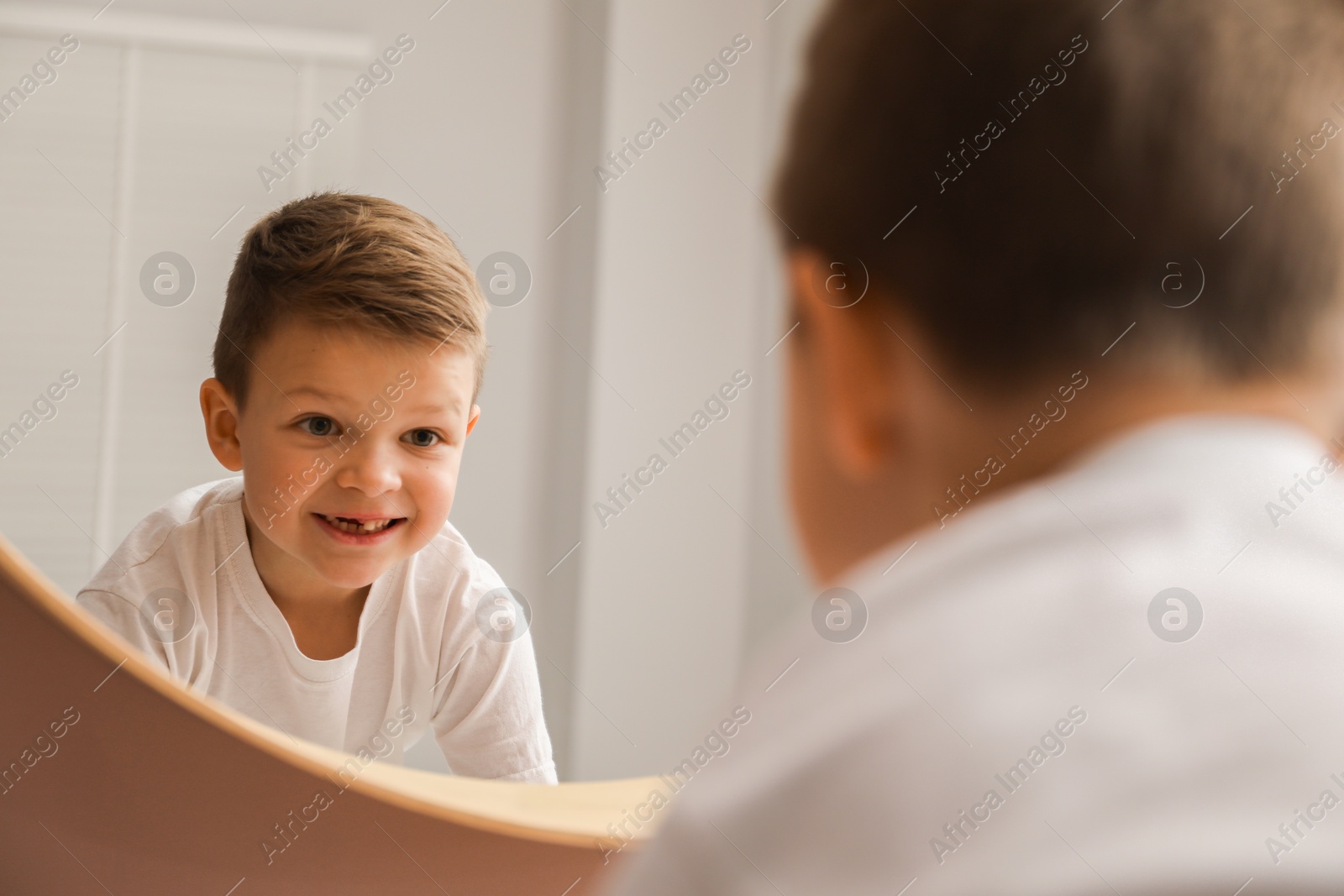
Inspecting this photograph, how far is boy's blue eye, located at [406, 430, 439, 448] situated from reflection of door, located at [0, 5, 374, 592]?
1039mm

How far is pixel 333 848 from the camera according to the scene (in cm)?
25

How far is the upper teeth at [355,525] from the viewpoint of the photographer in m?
0.63

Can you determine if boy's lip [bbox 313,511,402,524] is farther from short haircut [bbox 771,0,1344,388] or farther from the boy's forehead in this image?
short haircut [bbox 771,0,1344,388]

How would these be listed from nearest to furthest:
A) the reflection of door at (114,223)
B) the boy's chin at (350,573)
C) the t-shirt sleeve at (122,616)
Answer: the t-shirt sleeve at (122,616) < the boy's chin at (350,573) < the reflection of door at (114,223)

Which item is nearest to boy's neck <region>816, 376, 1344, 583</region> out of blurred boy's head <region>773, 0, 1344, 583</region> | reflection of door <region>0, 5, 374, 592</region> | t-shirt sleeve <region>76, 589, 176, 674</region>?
blurred boy's head <region>773, 0, 1344, 583</region>

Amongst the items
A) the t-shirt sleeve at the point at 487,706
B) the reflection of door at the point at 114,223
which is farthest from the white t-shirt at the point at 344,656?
the reflection of door at the point at 114,223

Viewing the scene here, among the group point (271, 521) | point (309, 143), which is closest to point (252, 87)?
point (309, 143)

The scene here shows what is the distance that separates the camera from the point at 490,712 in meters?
0.62

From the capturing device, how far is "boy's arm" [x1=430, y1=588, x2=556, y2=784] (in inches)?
23.9

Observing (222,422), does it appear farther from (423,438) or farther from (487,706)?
(487,706)

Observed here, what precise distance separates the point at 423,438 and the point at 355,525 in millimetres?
63

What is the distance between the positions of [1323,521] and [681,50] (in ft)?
5.54

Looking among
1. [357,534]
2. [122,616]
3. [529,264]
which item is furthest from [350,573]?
[529,264]

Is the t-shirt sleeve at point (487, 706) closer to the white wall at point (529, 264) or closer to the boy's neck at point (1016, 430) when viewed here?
the boy's neck at point (1016, 430)
